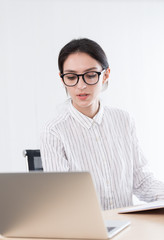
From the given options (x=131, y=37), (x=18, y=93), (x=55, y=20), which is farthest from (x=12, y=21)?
(x=131, y=37)

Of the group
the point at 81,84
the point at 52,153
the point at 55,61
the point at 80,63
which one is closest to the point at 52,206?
the point at 52,153

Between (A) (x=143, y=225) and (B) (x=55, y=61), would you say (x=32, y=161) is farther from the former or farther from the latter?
(B) (x=55, y=61)

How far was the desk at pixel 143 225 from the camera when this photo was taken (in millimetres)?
1230

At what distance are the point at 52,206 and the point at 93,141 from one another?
0.87m

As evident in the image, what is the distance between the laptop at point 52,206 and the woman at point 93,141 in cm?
60

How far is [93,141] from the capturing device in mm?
2016

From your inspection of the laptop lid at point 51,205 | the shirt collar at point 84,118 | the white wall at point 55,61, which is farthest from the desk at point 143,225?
the white wall at point 55,61

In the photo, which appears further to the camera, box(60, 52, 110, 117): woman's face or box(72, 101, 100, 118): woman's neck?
box(72, 101, 100, 118): woman's neck

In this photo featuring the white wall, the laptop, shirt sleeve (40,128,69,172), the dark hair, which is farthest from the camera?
the white wall

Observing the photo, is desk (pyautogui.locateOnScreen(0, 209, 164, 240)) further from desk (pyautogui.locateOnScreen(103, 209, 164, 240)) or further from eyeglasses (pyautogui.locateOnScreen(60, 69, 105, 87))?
eyeglasses (pyautogui.locateOnScreen(60, 69, 105, 87))

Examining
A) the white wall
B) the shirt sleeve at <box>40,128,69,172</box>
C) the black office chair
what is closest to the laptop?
the shirt sleeve at <box>40,128,69,172</box>

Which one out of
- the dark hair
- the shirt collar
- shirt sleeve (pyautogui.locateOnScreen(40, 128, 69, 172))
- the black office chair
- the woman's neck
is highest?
the dark hair

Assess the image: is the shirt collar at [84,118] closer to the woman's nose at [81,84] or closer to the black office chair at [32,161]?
the woman's nose at [81,84]

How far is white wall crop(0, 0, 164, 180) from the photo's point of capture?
168 inches
